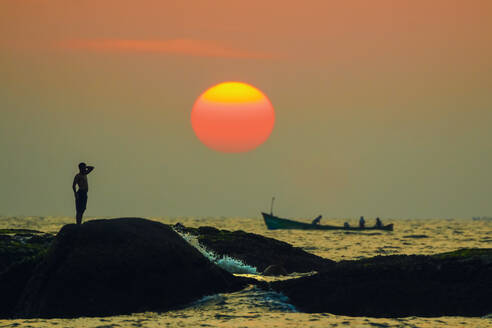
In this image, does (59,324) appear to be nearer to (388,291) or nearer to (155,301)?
(155,301)

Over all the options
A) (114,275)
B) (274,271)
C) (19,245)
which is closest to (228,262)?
(274,271)

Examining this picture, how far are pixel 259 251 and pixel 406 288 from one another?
13197mm

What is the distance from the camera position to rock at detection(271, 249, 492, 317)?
1703 centimetres

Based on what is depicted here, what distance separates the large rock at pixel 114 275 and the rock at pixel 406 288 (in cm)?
257

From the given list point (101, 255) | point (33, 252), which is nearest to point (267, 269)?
point (33, 252)

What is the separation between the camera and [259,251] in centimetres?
3028

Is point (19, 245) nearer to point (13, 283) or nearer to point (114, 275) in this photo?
point (13, 283)

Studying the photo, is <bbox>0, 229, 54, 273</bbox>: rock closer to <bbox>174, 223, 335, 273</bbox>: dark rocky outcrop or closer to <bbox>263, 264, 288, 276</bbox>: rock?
<bbox>174, 223, 335, 273</bbox>: dark rocky outcrop

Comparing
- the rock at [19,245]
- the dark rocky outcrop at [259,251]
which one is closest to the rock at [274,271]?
the dark rocky outcrop at [259,251]

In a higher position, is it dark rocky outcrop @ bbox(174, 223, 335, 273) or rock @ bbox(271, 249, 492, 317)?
dark rocky outcrop @ bbox(174, 223, 335, 273)

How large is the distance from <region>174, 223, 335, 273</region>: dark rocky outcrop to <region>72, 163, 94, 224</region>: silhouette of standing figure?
6.78 metres

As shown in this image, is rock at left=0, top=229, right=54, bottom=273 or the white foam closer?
rock at left=0, top=229, right=54, bottom=273

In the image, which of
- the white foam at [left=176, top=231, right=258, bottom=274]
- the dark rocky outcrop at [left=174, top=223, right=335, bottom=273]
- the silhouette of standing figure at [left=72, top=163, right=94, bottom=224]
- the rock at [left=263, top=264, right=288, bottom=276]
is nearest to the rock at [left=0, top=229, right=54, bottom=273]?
the silhouette of standing figure at [left=72, top=163, right=94, bottom=224]

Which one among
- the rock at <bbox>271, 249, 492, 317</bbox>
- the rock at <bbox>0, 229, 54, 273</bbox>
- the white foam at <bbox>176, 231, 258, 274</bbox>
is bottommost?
the rock at <bbox>271, 249, 492, 317</bbox>
